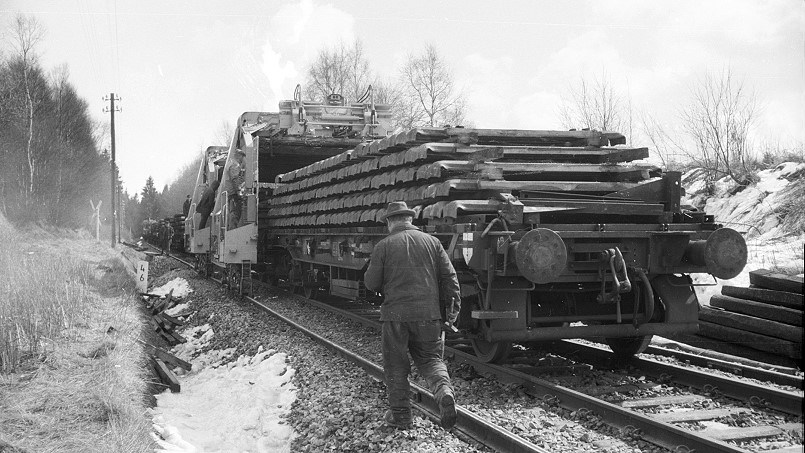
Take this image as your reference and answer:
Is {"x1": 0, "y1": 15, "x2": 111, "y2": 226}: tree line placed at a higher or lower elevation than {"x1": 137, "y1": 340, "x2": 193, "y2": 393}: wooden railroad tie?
higher

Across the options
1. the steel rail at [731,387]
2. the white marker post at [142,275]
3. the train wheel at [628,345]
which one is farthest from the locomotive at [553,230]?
the white marker post at [142,275]

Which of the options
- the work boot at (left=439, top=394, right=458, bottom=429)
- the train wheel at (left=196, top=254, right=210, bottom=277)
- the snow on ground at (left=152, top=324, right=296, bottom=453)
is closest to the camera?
the work boot at (left=439, top=394, right=458, bottom=429)

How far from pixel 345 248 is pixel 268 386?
296cm

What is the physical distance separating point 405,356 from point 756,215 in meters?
8.11

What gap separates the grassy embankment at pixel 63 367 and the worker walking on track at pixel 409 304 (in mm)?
1947

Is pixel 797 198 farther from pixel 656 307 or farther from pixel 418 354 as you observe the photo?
pixel 418 354

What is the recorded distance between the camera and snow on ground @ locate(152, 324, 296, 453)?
5.66 meters

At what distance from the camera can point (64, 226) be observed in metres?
29.5

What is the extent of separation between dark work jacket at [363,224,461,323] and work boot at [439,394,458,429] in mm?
636

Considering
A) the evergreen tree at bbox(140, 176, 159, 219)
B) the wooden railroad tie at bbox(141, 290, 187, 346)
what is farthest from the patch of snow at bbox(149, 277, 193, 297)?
the evergreen tree at bbox(140, 176, 159, 219)

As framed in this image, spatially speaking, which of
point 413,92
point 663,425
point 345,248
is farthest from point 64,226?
point 663,425

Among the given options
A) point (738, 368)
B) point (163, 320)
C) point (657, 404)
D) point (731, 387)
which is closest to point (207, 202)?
point (163, 320)

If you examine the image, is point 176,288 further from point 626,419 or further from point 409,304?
point 626,419

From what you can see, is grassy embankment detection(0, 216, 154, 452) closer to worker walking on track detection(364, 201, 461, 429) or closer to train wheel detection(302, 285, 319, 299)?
worker walking on track detection(364, 201, 461, 429)
